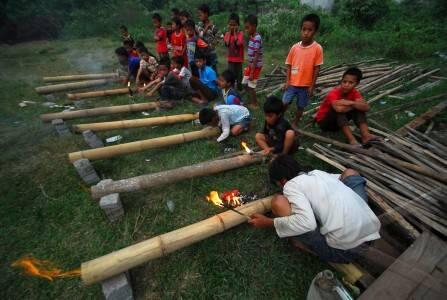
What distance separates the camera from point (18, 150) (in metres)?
5.37

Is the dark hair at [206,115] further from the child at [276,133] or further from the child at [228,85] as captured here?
the child at [276,133]

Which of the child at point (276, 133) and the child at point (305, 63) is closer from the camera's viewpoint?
the child at point (276, 133)

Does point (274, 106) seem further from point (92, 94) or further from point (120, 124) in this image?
point (92, 94)

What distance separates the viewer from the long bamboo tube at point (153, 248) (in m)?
2.48

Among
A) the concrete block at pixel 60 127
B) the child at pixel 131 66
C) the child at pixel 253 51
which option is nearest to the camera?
the concrete block at pixel 60 127

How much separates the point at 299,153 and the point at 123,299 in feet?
11.8

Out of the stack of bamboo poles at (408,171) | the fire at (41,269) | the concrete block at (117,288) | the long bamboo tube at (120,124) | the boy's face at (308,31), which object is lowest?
the fire at (41,269)

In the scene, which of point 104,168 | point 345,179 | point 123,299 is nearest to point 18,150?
point 104,168

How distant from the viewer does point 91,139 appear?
5.13 meters

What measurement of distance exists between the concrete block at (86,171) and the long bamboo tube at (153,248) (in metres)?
1.99

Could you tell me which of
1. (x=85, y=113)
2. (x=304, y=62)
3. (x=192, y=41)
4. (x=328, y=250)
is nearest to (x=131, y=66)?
(x=192, y=41)

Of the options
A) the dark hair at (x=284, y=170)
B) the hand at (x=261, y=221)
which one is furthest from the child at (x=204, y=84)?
the hand at (x=261, y=221)

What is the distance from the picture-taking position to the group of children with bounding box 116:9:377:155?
446cm

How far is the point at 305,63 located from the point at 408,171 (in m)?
2.54
